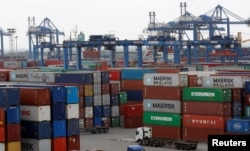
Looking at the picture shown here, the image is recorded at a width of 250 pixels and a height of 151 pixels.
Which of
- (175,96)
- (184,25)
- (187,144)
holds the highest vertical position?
(184,25)

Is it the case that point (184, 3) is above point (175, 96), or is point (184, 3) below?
above

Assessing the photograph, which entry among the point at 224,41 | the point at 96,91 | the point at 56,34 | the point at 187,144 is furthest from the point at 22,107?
the point at 56,34

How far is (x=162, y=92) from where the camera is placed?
50938 millimetres

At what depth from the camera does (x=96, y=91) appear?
195 ft

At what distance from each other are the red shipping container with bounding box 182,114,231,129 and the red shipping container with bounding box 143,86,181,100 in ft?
6.21

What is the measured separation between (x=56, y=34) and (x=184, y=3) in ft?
162

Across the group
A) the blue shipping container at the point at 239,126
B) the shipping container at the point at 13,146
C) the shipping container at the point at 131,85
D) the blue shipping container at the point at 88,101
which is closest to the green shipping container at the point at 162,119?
the blue shipping container at the point at 239,126

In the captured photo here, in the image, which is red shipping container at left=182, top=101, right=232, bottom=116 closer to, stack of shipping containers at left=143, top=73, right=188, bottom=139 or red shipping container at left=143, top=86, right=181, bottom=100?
stack of shipping containers at left=143, top=73, right=188, bottom=139

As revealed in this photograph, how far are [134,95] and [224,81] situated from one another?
19.9 metres

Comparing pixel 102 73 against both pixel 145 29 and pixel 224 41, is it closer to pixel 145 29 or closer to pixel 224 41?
pixel 224 41

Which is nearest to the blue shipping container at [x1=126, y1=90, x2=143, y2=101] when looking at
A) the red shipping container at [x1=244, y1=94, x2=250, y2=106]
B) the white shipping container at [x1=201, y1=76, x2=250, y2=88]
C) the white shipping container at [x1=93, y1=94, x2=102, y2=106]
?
the white shipping container at [x1=93, y1=94, x2=102, y2=106]

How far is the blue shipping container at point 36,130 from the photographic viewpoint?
36.7m

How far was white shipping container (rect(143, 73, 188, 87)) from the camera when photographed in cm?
4963

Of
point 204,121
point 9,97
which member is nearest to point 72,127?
point 9,97
